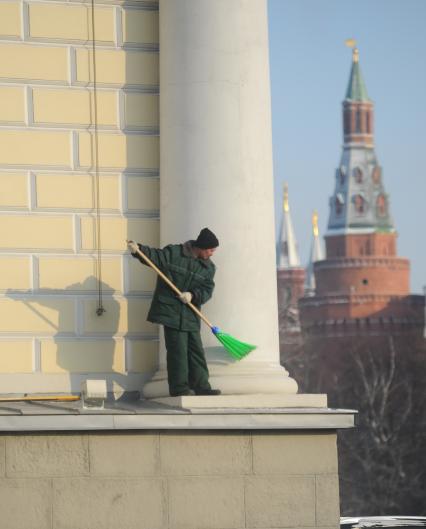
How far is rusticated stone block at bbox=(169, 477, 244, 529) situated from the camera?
16.0 metres

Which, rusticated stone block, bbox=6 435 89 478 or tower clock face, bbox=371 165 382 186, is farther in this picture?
tower clock face, bbox=371 165 382 186

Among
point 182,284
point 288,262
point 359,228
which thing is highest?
point 359,228

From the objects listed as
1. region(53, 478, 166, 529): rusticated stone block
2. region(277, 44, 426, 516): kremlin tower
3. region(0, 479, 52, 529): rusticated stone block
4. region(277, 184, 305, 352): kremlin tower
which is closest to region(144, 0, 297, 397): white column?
region(53, 478, 166, 529): rusticated stone block

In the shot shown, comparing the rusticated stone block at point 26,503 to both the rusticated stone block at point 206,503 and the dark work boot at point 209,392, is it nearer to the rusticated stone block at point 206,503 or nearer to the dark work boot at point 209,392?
the rusticated stone block at point 206,503

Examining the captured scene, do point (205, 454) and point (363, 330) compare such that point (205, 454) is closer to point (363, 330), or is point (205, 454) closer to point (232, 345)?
point (232, 345)

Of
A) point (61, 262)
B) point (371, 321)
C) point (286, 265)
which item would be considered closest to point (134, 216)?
point (61, 262)

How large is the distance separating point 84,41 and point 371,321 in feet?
432

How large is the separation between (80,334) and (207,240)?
1.43 m

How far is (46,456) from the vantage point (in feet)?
51.6

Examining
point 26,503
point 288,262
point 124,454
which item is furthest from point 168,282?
point 288,262

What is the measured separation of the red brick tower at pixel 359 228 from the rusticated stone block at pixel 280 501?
5699 inches

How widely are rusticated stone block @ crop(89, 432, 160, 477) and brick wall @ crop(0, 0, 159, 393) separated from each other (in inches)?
47.8

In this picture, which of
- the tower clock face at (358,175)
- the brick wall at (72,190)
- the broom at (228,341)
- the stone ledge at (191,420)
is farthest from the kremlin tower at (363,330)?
the stone ledge at (191,420)

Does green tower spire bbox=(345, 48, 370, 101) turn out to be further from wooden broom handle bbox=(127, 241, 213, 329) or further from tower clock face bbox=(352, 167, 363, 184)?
wooden broom handle bbox=(127, 241, 213, 329)
